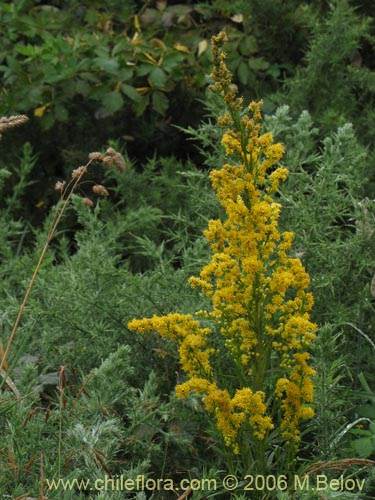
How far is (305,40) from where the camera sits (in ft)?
15.7

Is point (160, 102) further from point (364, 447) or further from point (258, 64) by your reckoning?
point (364, 447)

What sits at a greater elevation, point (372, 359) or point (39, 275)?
point (372, 359)

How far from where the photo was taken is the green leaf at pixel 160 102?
4.38 metres

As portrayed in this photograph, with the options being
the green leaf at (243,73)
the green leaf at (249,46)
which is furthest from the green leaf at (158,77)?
the green leaf at (249,46)

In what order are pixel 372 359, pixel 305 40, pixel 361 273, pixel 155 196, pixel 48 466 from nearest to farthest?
pixel 48 466 < pixel 372 359 < pixel 361 273 < pixel 155 196 < pixel 305 40

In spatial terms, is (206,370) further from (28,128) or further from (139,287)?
(28,128)

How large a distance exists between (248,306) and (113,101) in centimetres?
227

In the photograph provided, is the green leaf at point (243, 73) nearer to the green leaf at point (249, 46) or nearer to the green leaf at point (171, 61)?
the green leaf at point (249, 46)

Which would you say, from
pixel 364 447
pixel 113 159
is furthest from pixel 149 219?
pixel 364 447

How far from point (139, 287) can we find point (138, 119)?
6.78 ft

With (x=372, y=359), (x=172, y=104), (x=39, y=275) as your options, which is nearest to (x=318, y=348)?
(x=372, y=359)

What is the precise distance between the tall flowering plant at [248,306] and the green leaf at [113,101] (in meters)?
2.13

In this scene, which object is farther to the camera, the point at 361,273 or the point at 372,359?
the point at 361,273

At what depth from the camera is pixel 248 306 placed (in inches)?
87.0
